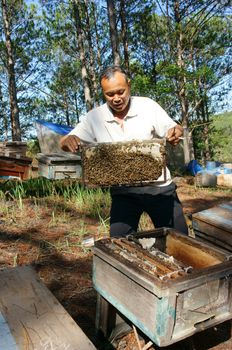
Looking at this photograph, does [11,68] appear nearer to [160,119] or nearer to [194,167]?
[194,167]

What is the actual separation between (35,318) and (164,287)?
24.6 inches

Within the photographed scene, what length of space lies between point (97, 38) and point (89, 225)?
20512 millimetres

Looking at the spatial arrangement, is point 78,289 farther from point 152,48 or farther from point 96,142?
point 152,48

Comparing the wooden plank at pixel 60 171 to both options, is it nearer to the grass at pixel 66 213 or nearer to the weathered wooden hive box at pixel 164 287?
the grass at pixel 66 213

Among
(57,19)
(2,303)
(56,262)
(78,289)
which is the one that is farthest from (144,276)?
(57,19)

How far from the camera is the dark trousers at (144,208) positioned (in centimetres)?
258

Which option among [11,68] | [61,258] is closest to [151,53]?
[11,68]

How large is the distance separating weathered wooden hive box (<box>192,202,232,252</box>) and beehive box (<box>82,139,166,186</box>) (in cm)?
69

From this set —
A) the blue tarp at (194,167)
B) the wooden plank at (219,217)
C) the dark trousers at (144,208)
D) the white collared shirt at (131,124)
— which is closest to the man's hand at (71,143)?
the white collared shirt at (131,124)

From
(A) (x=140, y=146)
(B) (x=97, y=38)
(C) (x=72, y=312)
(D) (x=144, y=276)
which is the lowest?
(C) (x=72, y=312)

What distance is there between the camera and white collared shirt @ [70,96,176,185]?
8.42 ft

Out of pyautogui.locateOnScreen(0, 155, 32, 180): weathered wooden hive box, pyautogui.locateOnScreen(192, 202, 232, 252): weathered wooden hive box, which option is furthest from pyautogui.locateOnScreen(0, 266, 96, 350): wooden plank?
pyautogui.locateOnScreen(0, 155, 32, 180): weathered wooden hive box

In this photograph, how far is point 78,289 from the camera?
10.1 ft

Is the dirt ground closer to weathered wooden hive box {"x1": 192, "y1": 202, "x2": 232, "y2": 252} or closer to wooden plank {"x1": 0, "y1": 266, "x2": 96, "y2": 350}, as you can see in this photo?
weathered wooden hive box {"x1": 192, "y1": 202, "x2": 232, "y2": 252}
